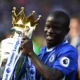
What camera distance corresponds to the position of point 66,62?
2508 mm

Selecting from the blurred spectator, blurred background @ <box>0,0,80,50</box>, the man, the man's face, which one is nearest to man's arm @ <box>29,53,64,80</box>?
the man

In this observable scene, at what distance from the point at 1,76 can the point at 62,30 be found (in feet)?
1.78

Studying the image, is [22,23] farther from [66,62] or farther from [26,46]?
[66,62]

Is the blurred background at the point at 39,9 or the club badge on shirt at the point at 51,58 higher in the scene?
the blurred background at the point at 39,9

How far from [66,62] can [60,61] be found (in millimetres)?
42

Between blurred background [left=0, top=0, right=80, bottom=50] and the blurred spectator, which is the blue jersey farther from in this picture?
blurred background [left=0, top=0, right=80, bottom=50]

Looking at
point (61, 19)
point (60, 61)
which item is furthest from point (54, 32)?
point (60, 61)

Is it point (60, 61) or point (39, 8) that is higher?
point (39, 8)

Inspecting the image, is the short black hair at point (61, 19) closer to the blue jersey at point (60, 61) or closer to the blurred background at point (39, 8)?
the blue jersey at point (60, 61)

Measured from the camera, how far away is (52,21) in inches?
102

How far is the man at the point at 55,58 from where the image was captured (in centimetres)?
240

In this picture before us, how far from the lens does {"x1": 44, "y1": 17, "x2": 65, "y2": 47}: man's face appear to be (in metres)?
2.56

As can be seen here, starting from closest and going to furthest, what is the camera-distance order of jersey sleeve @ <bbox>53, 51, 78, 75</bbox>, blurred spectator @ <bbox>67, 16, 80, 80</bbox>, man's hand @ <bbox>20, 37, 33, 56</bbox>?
man's hand @ <bbox>20, 37, 33, 56</bbox>, jersey sleeve @ <bbox>53, 51, 78, 75</bbox>, blurred spectator @ <bbox>67, 16, 80, 80</bbox>

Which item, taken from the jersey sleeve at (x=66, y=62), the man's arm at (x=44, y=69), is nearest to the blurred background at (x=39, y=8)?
the jersey sleeve at (x=66, y=62)
